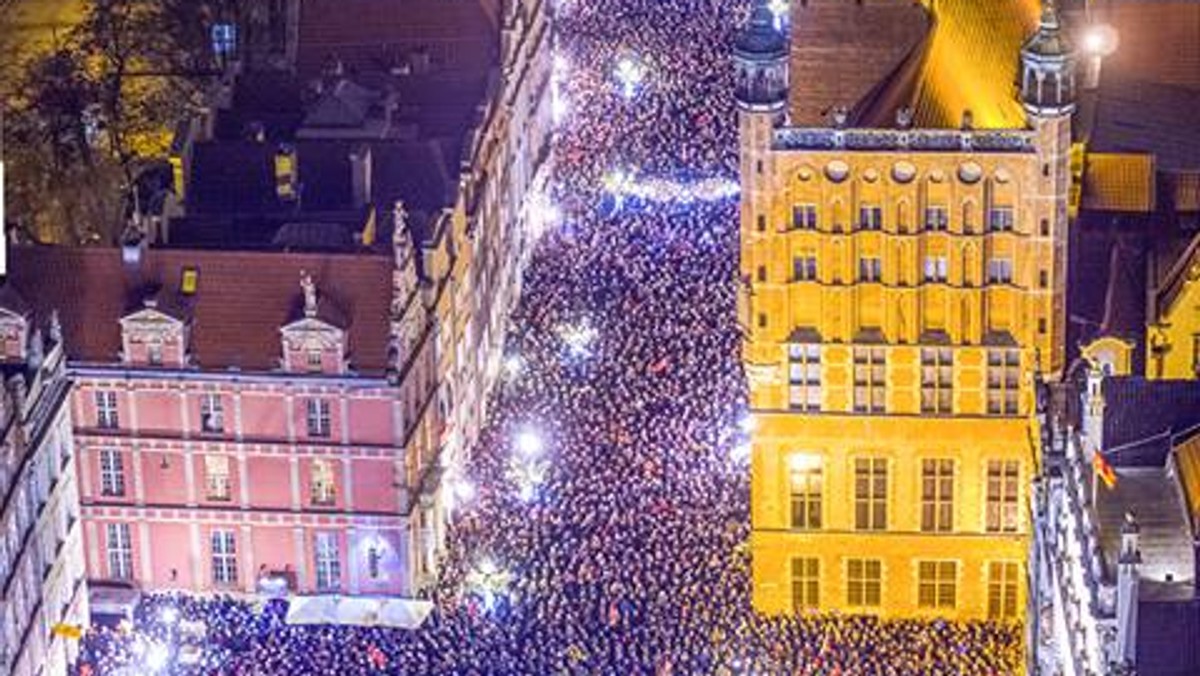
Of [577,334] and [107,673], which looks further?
[577,334]

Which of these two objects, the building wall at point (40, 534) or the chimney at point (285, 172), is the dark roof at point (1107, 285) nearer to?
the chimney at point (285, 172)

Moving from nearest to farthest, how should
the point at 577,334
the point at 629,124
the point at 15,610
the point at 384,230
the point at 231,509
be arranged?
the point at 15,610 < the point at 231,509 < the point at 384,230 < the point at 577,334 < the point at 629,124

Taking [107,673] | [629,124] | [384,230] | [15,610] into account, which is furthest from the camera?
[629,124]

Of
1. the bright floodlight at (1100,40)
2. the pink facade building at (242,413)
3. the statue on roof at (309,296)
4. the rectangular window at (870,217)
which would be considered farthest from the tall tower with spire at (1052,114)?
the statue on roof at (309,296)

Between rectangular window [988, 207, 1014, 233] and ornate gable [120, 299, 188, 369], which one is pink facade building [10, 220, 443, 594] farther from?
→ rectangular window [988, 207, 1014, 233]

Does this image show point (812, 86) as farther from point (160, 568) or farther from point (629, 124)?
point (629, 124)

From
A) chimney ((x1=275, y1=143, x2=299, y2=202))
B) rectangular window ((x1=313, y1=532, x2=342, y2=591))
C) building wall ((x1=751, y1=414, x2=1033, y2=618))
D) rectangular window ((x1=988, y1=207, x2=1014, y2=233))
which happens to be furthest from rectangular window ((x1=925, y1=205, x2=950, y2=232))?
chimney ((x1=275, y1=143, x2=299, y2=202))

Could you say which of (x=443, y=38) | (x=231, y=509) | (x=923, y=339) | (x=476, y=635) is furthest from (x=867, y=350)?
(x=443, y=38)
